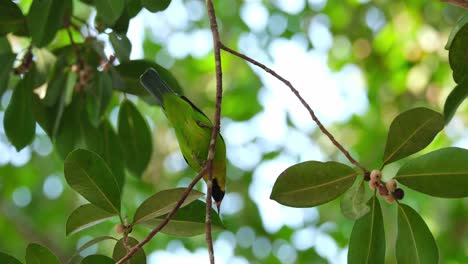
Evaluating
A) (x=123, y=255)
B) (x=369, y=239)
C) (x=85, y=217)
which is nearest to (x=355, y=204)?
(x=369, y=239)

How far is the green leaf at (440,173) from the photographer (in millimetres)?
2074

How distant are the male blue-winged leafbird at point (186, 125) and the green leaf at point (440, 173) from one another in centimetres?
96

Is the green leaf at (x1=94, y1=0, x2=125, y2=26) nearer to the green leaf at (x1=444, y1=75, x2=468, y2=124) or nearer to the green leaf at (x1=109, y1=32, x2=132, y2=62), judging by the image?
the green leaf at (x1=109, y1=32, x2=132, y2=62)

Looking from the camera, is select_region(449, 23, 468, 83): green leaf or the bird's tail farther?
the bird's tail

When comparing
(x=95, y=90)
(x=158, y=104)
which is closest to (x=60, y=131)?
(x=95, y=90)

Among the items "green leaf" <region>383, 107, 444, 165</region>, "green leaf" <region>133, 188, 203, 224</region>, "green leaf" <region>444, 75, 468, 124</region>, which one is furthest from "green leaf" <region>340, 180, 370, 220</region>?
"green leaf" <region>133, 188, 203, 224</region>

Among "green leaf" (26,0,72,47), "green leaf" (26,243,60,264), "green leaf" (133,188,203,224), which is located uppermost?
"green leaf" (26,0,72,47)

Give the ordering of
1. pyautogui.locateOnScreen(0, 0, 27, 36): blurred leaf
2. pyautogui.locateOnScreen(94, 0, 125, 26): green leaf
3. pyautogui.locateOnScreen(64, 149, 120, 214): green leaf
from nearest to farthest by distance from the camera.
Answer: pyautogui.locateOnScreen(64, 149, 120, 214): green leaf, pyautogui.locateOnScreen(94, 0, 125, 26): green leaf, pyautogui.locateOnScreen(0, 0, 27, 36): blurred leaf

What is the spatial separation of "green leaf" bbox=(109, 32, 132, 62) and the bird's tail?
147 mm

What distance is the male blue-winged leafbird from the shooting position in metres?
2.90

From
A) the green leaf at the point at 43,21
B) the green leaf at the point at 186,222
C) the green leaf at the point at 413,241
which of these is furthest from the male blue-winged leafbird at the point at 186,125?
the green leaf at the point at 413,241

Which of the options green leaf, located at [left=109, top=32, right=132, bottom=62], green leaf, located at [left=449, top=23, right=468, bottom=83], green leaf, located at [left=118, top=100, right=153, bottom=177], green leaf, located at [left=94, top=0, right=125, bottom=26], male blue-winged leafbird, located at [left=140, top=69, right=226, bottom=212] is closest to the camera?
green leaf, located at [left=449, top=23, right=468, bottom=83]

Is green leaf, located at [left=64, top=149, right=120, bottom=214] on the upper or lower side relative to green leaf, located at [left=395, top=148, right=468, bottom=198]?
lower

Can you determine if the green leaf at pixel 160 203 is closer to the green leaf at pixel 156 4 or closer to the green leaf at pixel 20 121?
the green leaf at pixel 156 4
